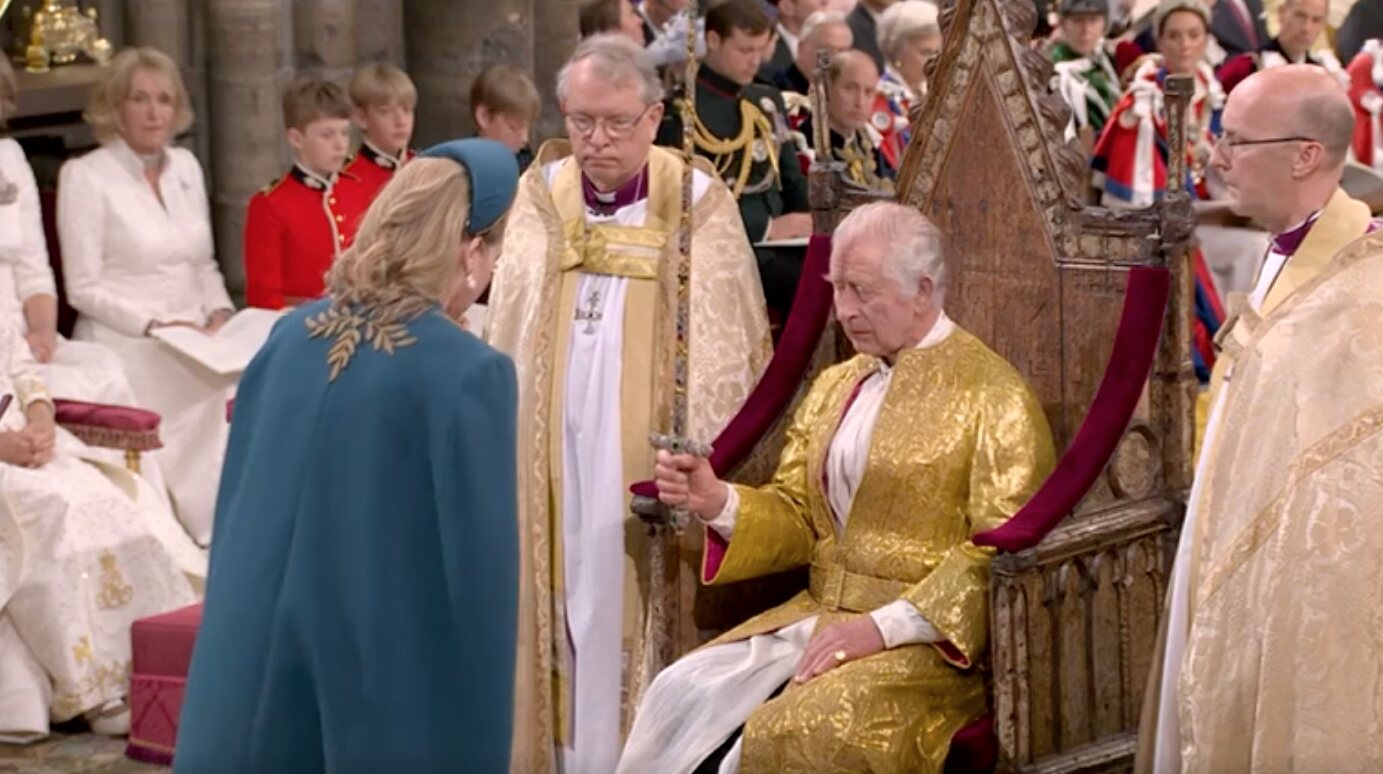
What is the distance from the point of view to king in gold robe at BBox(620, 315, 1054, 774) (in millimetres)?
5020

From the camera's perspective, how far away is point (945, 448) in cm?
522

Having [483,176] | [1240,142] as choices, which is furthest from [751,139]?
[483,176]

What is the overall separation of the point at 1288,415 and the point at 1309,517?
16cm

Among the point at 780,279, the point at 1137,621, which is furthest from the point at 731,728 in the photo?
the point at 780,279

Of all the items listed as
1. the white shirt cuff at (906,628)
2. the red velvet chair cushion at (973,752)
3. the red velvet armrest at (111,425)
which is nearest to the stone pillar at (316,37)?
the red velvet armrest at (111,425)

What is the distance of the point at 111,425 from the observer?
23.3 ft

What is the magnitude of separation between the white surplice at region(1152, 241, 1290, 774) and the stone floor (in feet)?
8.52

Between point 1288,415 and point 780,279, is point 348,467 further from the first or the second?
point 780,279

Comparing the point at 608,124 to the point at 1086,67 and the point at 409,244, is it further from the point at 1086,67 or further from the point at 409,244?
the point at 1086,67

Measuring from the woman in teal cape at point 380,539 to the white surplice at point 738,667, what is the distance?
4.59 feet

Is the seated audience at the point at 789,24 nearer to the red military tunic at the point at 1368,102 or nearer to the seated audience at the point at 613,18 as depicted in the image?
the seated audience at the point at 613,18

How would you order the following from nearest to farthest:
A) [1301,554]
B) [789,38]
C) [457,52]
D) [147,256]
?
[1301,554] → [147,256] → [457,52] → [789,38]

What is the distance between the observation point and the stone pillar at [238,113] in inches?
373

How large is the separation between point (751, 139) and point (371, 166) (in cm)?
115
